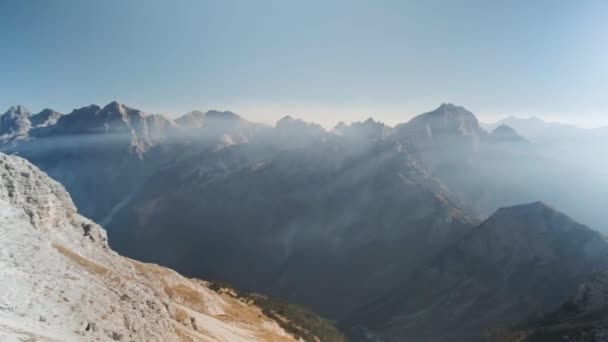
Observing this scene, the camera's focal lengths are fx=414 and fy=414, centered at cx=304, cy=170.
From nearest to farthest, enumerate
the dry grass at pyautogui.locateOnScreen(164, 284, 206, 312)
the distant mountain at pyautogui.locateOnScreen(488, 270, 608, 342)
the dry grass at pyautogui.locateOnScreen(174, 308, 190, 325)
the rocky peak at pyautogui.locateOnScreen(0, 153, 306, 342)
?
1. the rocky peak at pyautogui.locateOnScreen(0, 153, 306, 342)
2. the dry grass at pyautogui.locateOnScreen(174, 308, 190, 325)
3. the distant mountain at pyautogui.locateOnScreen(488, 270, 608, 342)
4. the dry grass at pyautogui.locateOnScreen(164, 284, 206, 312)

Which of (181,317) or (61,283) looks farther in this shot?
(181,317)

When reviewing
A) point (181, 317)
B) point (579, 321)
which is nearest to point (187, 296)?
point (181, 317)

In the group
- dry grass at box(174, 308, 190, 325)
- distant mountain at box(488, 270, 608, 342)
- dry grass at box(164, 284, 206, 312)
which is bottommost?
dry grass at box(174, 308, 190, 325)

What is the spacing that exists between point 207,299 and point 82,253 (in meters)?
53.5

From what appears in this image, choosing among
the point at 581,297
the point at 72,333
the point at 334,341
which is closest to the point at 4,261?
the point at 72,333

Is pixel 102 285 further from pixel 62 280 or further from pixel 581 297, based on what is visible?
pixel 581 297

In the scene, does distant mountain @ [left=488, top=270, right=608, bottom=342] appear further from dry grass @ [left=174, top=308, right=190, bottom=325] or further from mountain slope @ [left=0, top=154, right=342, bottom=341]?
dry grass @ [left=174, top=308, right=190, bottom=325]

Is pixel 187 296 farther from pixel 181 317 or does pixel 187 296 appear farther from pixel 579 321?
pixel 579 321

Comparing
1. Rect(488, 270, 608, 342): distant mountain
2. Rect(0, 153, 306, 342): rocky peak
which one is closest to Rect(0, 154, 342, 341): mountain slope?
Rect(0, 153, 306, 342): rocky peak

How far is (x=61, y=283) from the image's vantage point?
49.1 meters

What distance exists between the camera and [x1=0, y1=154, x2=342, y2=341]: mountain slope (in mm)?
41781

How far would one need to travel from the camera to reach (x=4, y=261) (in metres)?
45.3

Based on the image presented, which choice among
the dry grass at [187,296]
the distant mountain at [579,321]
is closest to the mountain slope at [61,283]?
the dry grass at [187,296]

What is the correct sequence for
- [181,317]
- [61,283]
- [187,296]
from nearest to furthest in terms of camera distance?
[61,283] < [181,317] < [187,296]
